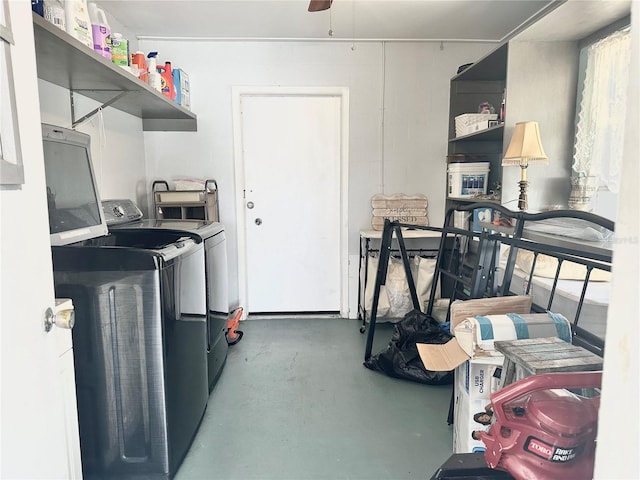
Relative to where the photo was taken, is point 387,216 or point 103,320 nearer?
point 103,320

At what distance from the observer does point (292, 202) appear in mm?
3695

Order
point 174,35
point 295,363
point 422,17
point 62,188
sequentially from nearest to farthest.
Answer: point 62,188, point 295,363, point 422,17, point 174,35

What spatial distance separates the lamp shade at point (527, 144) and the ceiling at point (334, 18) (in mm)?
996

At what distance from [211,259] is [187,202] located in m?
0.95

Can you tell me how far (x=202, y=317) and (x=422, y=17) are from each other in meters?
2.63

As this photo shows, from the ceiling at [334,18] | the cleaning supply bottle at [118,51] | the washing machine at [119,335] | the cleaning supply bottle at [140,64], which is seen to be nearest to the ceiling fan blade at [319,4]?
the ceiling at [334,18]

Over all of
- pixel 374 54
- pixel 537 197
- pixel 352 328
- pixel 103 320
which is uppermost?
pixel 374 54

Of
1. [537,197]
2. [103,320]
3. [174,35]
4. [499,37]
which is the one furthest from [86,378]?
[499,37]

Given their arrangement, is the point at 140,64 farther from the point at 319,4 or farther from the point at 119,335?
the point at 119,335

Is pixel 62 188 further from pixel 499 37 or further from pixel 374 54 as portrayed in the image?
pixel 499 37

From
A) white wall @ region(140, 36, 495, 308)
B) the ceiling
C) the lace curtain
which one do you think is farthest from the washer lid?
the lace curtain

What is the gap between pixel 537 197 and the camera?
8.59 feet

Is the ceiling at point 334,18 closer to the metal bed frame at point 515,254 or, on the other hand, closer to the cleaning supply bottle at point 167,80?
the cleaning supply bottle at point 167,80

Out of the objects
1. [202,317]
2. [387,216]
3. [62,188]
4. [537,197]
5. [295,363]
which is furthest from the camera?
[387,216]
